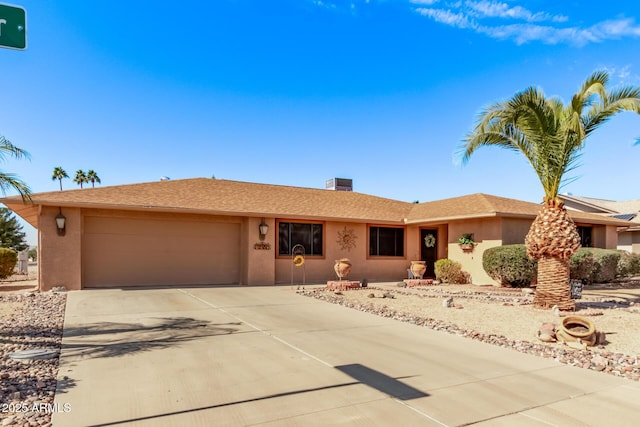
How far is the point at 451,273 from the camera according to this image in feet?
55.3

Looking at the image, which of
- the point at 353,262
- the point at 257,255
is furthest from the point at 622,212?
the point at 257,255

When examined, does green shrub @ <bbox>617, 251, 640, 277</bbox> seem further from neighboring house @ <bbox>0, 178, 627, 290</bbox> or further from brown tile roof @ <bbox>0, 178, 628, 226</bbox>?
brown tile roof @ <bbox>0, 178, 628, 226</bbox>

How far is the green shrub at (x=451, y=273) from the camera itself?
54.8 feet

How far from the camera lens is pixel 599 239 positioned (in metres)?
19.8

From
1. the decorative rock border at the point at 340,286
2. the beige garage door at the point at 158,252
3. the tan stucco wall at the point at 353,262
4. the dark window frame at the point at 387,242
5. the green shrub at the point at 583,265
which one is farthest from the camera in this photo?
the dark window frame at the point at 387,242

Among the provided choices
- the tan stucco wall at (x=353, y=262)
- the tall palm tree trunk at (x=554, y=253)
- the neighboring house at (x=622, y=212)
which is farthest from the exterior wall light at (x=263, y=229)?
the neighboring house at (x=622, y=212)

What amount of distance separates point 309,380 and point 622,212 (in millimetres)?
34384

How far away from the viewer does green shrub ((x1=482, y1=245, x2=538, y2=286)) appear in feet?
46.9

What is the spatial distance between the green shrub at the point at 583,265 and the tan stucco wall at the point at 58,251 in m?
17.7

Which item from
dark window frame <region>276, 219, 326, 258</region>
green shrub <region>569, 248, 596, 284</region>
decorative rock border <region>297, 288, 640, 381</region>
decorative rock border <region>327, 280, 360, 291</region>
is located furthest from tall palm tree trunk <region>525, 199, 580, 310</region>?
dark window frame <region>276, 219, 326, 258</region>

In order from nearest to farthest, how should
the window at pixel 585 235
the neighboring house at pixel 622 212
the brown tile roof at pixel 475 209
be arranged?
the brown tile roof at pixel 475 209
the window at pixel 585 235
the neighboring house at pixel 622 212

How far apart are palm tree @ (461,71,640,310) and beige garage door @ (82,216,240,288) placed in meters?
10.2

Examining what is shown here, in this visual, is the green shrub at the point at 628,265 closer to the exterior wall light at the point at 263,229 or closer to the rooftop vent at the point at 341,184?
the rooftop vent at the point at 341,184

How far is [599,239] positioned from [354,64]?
48.9 feet
